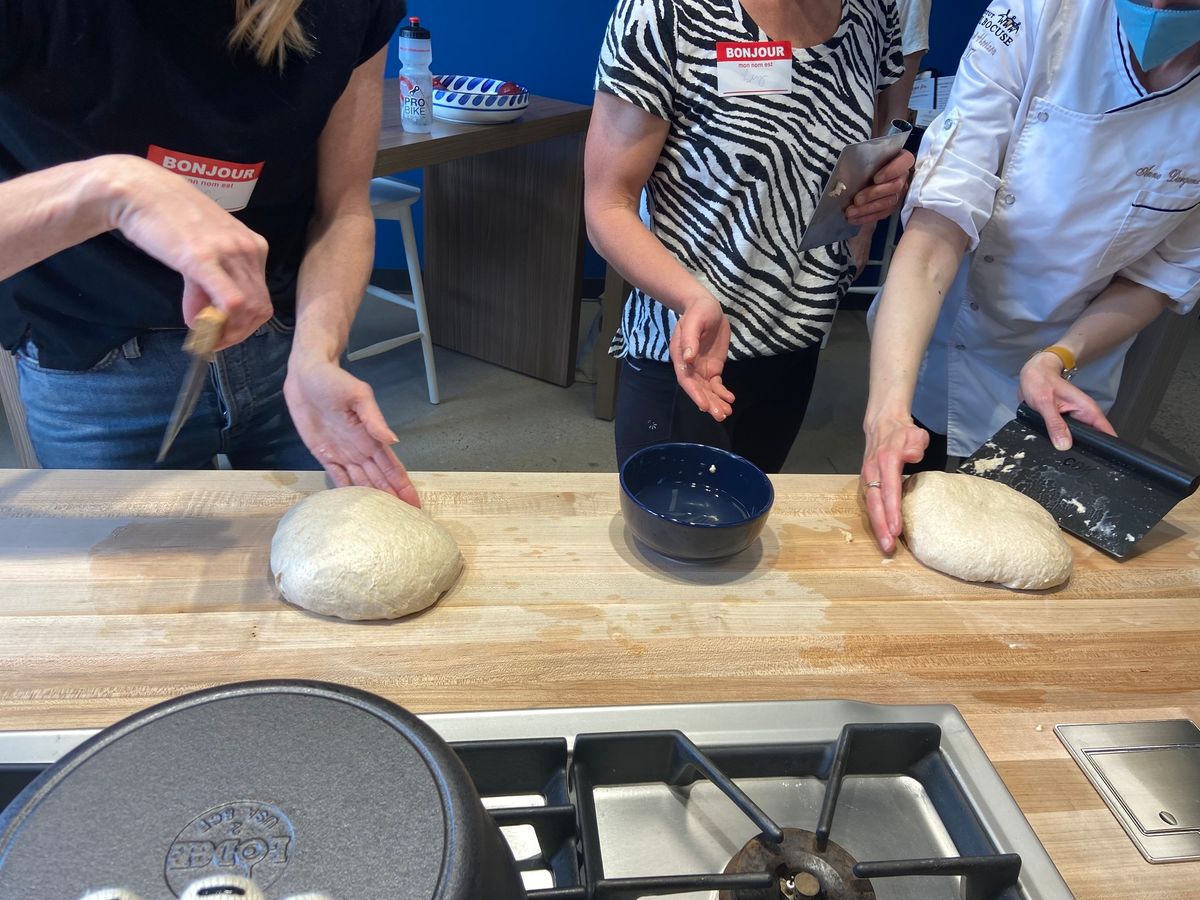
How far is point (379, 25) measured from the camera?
996 millimetres

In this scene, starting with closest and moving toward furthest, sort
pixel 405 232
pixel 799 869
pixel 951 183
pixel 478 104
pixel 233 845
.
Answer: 1. pixel 233 845
2. pixel 799 869
3. pixel 951 183
4. pixel 478 104
5. pixel 405 232

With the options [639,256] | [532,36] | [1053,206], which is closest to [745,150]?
[639,256]

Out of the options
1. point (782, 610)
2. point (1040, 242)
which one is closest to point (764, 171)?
point (1040, 242)

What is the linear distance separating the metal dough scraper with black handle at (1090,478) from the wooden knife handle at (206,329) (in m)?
0.95

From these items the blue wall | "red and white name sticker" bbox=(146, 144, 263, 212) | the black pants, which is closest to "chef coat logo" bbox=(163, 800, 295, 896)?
"red and white name sticker" bbox=(146, 144, 263, 212)

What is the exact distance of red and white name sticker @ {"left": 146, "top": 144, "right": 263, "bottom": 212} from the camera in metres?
0.89

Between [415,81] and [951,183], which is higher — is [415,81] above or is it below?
below

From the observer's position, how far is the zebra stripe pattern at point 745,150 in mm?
1113

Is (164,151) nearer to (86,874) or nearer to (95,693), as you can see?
(95,693)

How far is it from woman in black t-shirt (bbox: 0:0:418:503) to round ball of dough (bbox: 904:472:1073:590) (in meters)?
0.61

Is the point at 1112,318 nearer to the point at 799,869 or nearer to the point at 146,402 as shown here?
the point at 799,869

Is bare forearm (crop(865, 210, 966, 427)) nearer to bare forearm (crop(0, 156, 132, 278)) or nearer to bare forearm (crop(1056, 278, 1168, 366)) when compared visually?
bare forearm (crop(1056, 278, 1168, 366))

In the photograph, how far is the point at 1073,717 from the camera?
0.75 m

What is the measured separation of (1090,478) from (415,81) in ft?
6.94
